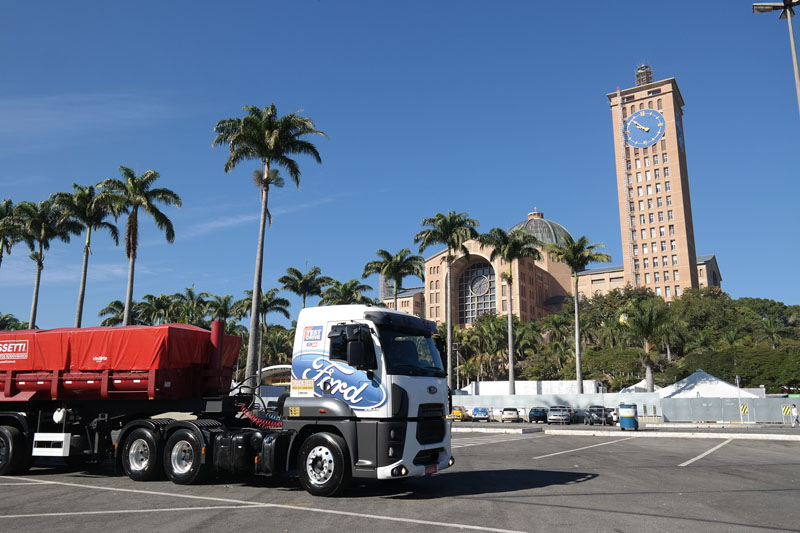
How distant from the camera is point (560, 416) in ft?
140

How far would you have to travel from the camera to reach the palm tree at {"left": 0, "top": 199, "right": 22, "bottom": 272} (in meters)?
41.2

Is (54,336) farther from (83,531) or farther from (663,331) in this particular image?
(663,331)

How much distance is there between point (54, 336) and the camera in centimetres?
1264

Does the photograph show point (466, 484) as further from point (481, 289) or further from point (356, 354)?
point (481, 289)

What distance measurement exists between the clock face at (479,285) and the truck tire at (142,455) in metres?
117

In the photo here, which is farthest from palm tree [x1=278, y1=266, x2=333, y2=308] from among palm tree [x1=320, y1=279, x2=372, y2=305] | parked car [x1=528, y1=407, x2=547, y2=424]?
parked car [x1=528, y1=407, x2=547, y2=424]

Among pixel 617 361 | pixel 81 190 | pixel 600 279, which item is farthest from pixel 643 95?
pixel 81 190

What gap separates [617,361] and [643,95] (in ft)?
300

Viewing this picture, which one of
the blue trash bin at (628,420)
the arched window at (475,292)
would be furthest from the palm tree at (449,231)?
the arched window at (475,292)

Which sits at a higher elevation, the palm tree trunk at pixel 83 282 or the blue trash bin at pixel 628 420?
the palm tree trunk at pixel 83 282

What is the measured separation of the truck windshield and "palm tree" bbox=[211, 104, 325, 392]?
22.5m

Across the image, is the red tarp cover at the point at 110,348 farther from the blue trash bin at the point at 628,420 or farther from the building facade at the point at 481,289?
the building facade at the point at 481,289

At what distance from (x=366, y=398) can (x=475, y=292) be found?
121 m

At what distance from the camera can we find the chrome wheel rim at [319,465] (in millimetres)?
9664
